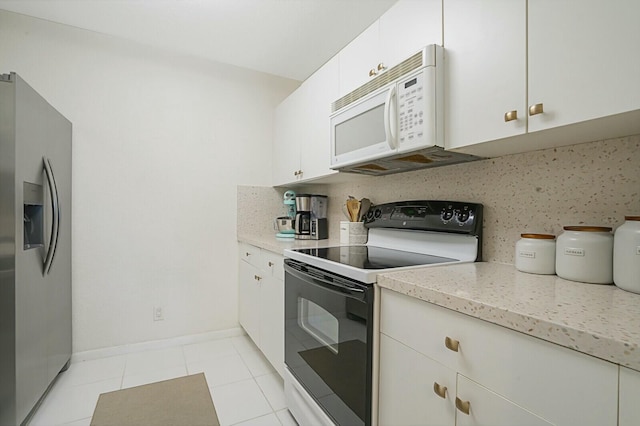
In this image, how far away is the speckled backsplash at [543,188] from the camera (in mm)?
1012

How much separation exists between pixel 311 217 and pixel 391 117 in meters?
1.42

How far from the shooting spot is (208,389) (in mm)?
1938

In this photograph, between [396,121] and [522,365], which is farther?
[396,121]

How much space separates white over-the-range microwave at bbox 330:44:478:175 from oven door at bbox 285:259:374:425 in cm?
63

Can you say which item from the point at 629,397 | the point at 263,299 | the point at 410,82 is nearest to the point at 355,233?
the point at 263,299

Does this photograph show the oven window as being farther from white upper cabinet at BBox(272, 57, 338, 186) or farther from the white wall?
the white wall

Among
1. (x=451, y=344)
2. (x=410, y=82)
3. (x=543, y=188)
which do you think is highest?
(x=410, y=82)

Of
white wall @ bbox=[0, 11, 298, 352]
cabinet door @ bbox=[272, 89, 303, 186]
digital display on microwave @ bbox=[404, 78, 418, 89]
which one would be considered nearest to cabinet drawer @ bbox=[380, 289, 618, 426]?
digital display on microwave @ bbox=[404, 78, 418, 89]

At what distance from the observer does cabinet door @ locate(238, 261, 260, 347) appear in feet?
7.56

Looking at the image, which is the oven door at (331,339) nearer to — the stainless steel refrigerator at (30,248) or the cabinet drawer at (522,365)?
the cabinet drawer at (522,365)

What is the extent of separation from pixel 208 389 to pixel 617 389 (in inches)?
80.4

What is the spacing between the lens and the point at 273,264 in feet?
6.52

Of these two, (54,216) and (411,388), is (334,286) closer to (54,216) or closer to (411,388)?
(411,388)

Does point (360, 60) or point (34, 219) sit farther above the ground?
point (360, 60)
